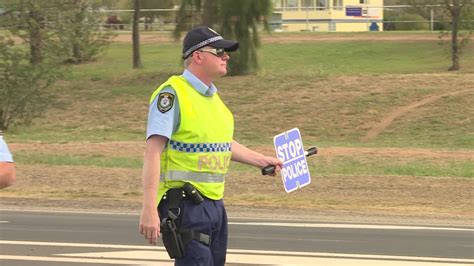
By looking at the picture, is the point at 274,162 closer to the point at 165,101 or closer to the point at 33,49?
the point at 165,101

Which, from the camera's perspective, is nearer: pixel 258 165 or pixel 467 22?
pixel 258 165

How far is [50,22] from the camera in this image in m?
20.6

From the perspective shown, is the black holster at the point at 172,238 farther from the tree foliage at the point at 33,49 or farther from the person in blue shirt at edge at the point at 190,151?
the tree foliage at the point at 33,49

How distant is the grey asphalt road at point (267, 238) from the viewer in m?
8.39

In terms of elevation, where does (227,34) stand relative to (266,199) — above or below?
above

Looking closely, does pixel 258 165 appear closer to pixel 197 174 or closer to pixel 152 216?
pixel 197 174

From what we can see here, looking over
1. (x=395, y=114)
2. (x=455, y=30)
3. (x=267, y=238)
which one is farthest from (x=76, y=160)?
(x=455, y=30)

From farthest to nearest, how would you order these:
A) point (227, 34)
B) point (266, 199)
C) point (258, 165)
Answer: point (227, 34), point (266, 199), point (258, 165)

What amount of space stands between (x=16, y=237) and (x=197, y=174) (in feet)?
18.0

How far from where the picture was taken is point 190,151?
4.34 m

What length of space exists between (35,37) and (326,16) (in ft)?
159

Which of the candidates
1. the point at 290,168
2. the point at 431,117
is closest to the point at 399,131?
the point at 431,117

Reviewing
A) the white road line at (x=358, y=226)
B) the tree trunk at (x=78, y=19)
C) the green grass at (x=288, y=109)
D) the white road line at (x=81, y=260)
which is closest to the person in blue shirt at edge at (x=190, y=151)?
the white road line at (x=81, y=260)

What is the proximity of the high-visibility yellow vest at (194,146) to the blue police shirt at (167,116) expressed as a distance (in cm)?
2
